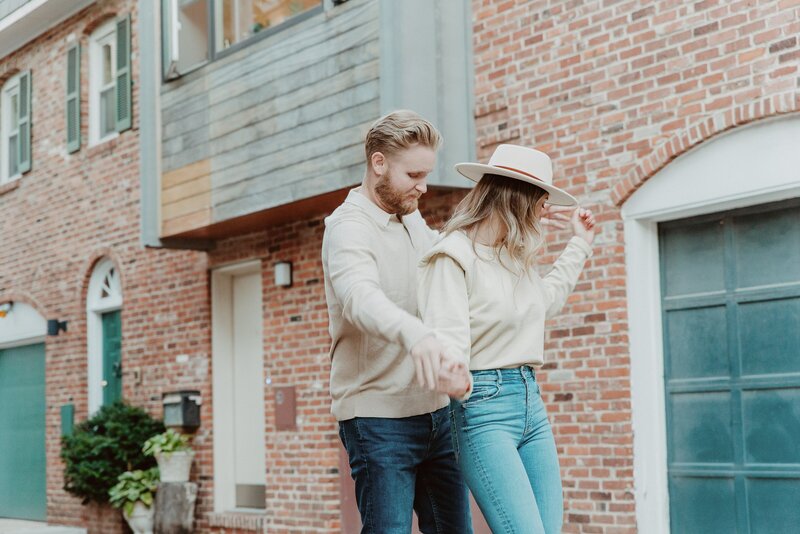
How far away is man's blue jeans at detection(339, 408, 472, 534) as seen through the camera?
3.63 meters

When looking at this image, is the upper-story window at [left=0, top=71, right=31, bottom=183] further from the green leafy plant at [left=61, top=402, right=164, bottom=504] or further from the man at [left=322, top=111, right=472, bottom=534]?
the man at [left=322, top=111, right=472, bottom=534]

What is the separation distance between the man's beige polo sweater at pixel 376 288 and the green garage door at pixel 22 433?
11.1 metres

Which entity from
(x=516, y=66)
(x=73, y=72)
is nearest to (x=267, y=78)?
(x=516, y=66)

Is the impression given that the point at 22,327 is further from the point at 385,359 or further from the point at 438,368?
the point at 438,368

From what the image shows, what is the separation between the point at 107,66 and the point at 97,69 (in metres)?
0.18

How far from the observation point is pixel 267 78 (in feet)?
30.1

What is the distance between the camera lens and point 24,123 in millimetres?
14570

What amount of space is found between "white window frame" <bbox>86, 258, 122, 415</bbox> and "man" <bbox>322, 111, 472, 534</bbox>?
933cm

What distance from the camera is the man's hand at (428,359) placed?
3100 mm

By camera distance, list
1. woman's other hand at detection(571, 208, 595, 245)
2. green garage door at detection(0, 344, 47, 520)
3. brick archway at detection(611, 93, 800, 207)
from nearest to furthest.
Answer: woman's other hand at detection(571, 208, 595, 245), brick archway at detection(611, 93, 800, 207), green garage door at detection(0, 344, 47, 520)

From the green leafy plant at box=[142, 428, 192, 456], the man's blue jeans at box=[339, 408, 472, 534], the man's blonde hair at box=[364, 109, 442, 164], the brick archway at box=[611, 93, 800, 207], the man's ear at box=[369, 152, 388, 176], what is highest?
the brick archway at box=[611, 93, 800, 207]

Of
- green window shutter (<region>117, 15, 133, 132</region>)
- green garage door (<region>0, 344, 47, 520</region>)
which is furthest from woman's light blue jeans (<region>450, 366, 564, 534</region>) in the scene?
green garage door (<region>0, 344, 47, 520</region>)

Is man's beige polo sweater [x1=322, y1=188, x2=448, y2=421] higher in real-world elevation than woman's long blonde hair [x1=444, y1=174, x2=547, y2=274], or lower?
lower

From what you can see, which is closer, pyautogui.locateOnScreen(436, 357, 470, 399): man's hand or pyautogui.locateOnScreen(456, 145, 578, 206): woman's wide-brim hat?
pyautogui.locateOnScreen(436, 357, 470, 399): man's hand
